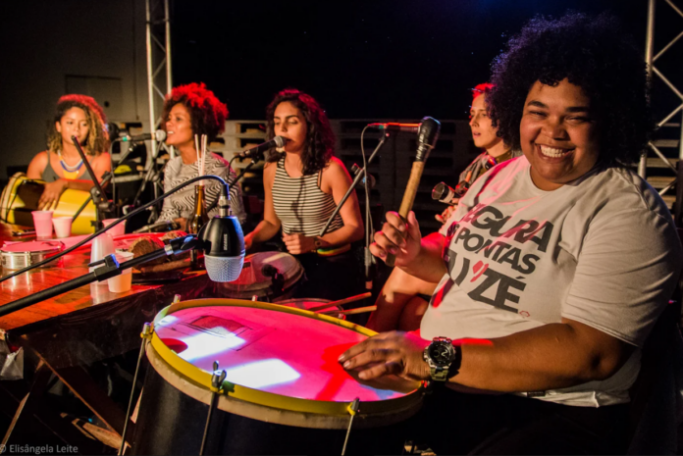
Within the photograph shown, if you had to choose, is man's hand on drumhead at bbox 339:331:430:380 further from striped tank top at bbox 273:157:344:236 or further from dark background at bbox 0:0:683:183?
dark background at bbox 0:0:683:183

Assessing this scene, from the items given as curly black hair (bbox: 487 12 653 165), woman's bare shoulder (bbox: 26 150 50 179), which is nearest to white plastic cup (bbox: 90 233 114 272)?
curly black hair (bbox: 487 12 653 165)

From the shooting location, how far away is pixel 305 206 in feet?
11.8

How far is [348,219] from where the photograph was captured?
137 inches

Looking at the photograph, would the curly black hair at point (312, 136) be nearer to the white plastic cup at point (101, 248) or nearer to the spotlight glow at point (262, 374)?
the white plastic cup at point (101, 248)

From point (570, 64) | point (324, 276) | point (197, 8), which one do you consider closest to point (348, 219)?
point (324, 276)

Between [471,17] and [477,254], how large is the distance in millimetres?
2577

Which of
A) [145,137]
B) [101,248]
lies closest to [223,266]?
[101,248]

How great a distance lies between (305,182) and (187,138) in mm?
1264

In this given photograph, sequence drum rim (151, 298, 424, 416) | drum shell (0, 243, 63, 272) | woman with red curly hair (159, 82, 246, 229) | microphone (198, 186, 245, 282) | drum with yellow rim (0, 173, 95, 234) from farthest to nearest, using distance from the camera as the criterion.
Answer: woman with red curly hair (159, 82, 246, 229) → drum with yellow rim (0, 173, 95, 234) → drum shell (0, 243, 63, 272) → microphone (198, 186, 245, 282) → drum rim (151, 298, 424, 416)

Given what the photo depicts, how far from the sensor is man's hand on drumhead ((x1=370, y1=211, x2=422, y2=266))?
1665 millimetres

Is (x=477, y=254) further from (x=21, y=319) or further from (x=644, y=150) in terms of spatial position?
(x=21, y=319)

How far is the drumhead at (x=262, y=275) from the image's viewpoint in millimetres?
2445

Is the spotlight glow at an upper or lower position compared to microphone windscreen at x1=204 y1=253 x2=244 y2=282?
lower

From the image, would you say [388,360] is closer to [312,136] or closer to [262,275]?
→ [262,275]
